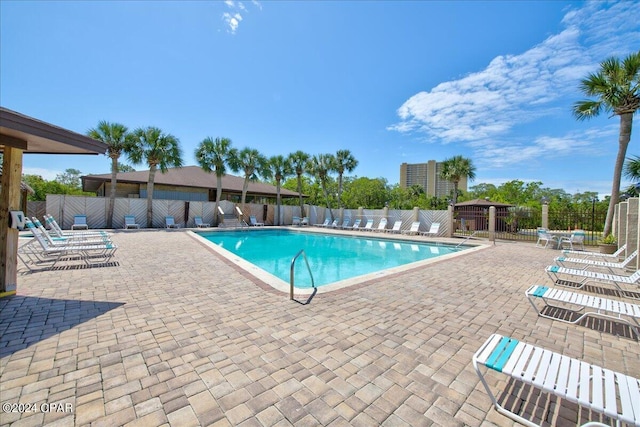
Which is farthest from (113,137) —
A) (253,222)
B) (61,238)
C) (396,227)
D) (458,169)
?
(458,169)

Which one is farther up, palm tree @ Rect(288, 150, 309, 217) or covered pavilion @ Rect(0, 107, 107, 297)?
palm tree @ Rect(288, 150, 309, 217)

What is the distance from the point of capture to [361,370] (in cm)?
257

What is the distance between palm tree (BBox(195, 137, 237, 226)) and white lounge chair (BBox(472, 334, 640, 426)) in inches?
870

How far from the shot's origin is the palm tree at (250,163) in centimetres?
2206

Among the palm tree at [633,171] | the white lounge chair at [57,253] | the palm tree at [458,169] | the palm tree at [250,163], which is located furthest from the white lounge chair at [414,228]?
the white lounge chair at [57,253]

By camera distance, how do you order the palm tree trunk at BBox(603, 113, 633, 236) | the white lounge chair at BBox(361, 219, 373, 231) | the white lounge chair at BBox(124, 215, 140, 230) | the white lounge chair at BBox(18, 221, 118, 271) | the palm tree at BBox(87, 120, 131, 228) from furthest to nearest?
the white lounge chair at BBox(361, 219, 373, 231), the white lounge chair at BBox(124, 215, 140, 230), the palm tree at BBox(87, 120, 131, 228), the palm tree trunk at BBox(603, 113, 633, 236), the white lounge chair at BBox(18, 221, 118, 271)

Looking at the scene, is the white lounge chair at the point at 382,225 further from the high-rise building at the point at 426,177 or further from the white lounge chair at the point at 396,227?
the high-rise building at the point at 426,177

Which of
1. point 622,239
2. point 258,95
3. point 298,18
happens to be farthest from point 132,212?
point 622,239

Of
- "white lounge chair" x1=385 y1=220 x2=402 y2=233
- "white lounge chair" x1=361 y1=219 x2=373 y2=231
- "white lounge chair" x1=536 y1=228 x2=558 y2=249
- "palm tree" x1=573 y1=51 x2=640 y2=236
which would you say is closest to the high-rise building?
"white lounge chair" x1=361 y1=219 x2=373 y2=231

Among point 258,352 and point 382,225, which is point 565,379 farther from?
→ point 382,225

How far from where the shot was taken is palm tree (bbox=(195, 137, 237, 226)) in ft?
69.7

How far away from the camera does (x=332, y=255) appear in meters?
12.2

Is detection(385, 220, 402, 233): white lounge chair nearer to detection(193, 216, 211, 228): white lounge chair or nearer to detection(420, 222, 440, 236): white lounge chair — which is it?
detection(420, 222, 440, 236): white lounge chair

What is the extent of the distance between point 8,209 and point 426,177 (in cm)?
10180
